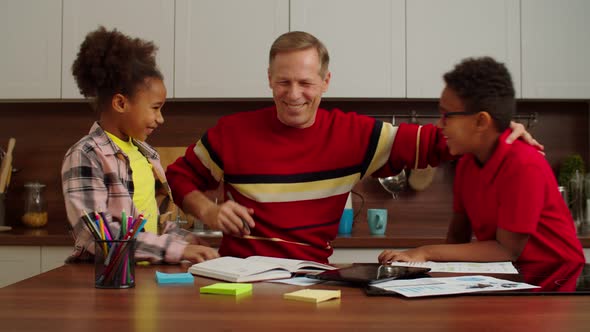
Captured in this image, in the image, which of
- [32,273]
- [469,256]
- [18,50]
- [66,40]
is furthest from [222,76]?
[469,256]

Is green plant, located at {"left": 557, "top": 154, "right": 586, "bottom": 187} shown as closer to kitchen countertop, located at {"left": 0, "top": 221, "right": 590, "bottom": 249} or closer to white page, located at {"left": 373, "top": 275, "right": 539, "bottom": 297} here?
kitchen countertop, located at {"left": 0, "top": 221, "right": 590, "bottom": 249}

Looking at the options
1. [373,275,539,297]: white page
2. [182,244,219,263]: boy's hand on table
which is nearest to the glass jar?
[182,244,219,263]: boy's hand on table

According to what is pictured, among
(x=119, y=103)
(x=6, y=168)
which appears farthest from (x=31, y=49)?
(x=119, y=103)

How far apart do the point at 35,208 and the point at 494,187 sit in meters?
2.12

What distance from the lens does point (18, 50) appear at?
295 centimetres

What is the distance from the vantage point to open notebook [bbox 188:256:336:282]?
4.14ft

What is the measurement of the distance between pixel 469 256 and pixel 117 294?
80 cm

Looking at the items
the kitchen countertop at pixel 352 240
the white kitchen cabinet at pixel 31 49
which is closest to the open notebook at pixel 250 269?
the kitchen countertop at pixel 352 240

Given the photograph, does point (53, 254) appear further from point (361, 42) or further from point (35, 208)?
point (361, 42)

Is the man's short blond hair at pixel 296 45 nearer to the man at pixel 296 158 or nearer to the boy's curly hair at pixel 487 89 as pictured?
the man at pixel 296 158

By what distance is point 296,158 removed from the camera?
177cm

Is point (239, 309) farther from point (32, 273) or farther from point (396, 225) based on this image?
point (396, 225)

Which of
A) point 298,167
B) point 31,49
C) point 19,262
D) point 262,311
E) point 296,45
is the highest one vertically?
point 31,49

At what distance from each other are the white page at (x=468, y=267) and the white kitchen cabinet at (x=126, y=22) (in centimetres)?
171
